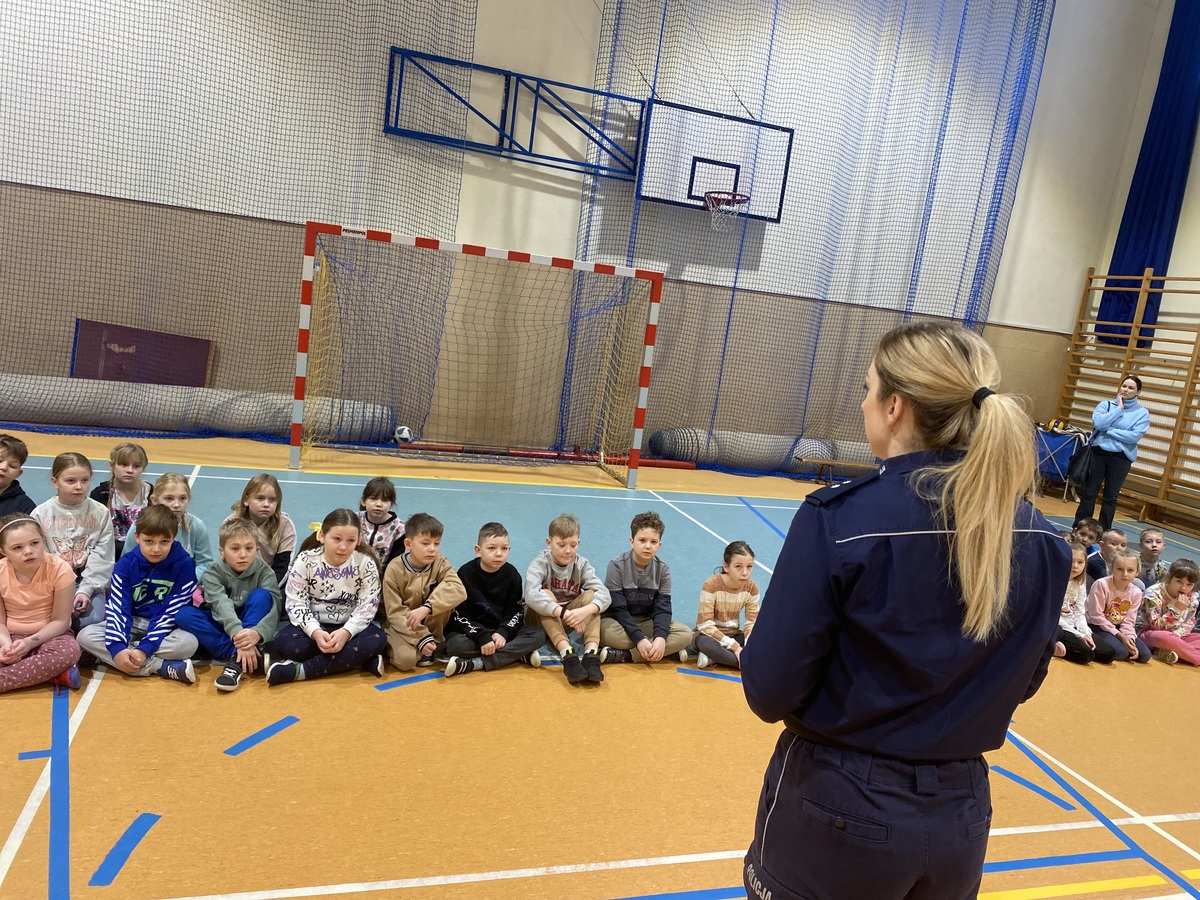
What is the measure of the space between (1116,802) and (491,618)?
9.93 feet

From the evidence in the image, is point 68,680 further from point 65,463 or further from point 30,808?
point 65,463

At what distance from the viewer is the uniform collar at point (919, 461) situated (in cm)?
143

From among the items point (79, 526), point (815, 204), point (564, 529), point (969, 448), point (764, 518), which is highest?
point (815, 204)

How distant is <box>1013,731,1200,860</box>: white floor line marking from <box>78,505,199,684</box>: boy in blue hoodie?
4.05 metres

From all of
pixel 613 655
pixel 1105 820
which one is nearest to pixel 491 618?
pixel 613 655

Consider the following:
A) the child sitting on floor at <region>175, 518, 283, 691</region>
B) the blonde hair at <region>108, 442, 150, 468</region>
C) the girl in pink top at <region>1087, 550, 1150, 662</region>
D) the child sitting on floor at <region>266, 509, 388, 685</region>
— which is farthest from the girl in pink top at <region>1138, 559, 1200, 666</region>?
the blonde hair at <region>108, 442, 150, 468</region>

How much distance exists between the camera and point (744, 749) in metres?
3.80

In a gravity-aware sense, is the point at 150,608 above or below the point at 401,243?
below

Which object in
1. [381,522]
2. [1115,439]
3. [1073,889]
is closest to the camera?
[1073,889]

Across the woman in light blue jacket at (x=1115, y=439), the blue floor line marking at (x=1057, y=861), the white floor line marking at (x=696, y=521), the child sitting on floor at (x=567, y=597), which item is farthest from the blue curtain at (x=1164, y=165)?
the child sitting on floor at (x=567, y=597)

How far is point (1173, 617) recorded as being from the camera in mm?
5758

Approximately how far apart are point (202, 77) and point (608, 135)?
4.50 meters

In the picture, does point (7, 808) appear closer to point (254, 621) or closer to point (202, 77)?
point (254, 621)

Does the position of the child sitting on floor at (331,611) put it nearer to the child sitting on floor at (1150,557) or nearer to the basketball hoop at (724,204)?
the child sitting on floor at (1150,557)
